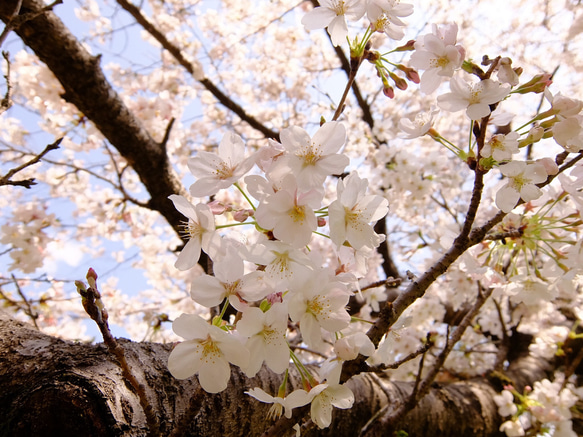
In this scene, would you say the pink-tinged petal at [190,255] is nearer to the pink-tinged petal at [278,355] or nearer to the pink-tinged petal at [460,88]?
the pink-tinged petal at [278,355]

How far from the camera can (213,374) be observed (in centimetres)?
76

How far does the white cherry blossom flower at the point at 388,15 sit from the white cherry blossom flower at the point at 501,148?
40 centimetres

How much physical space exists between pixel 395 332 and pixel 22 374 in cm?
97

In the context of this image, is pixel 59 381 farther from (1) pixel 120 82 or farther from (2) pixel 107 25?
(2) pixel 107 25

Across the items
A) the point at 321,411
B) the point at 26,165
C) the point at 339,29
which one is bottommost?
the point at 321,411

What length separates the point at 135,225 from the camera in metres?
5.18

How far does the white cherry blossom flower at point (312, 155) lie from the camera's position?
0.76 m

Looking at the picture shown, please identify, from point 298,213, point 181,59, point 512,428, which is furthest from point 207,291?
point 181,59

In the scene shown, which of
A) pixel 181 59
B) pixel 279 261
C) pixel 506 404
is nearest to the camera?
pixel 279 261

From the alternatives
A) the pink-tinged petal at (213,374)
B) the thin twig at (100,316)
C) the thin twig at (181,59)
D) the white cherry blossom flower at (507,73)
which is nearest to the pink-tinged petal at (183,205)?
the thin twig at (100,316)

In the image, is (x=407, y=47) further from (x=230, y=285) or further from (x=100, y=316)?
(x=100, y=316)

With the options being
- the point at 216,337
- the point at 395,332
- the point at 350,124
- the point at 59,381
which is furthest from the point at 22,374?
the point at 350,124

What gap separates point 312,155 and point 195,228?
325mm

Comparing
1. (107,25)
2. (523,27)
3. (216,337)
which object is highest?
(107,25)
